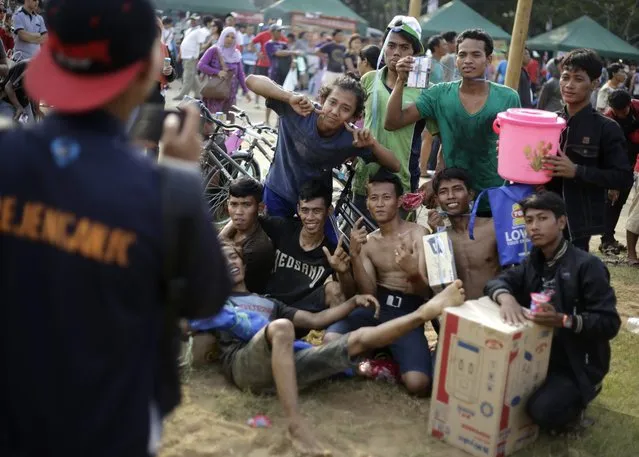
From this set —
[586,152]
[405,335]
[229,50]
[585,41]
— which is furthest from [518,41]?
[585,41]

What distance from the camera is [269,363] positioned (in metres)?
4.21

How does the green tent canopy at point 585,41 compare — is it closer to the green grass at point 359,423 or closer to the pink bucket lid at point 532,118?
the pink bucket lid at point 532,118

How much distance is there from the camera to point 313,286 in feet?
16.7

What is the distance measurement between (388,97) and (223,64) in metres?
7.95

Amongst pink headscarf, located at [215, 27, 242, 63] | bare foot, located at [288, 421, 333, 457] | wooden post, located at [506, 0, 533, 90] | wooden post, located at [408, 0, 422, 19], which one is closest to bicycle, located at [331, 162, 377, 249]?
bare foot, located at [288, 421, 333, 457]

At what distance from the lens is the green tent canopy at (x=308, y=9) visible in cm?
2866

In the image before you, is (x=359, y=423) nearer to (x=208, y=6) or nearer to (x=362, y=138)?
(x=362, y=138)

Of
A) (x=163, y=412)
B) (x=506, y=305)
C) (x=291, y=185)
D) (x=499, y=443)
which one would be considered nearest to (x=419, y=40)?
(x=291, y=185)

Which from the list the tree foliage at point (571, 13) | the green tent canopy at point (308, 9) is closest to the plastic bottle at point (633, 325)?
the green tent canopy at point (308, 9)

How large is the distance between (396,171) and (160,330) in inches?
143

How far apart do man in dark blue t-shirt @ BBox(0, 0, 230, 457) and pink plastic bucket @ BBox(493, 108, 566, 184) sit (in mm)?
3244

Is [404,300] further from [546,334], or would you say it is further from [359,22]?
[359,22]

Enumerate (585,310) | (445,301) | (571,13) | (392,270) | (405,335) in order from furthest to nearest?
(571,13)
(392,270)
(405,335)
(445,301)
(585,310)

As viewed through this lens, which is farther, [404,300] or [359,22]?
[359,22]
